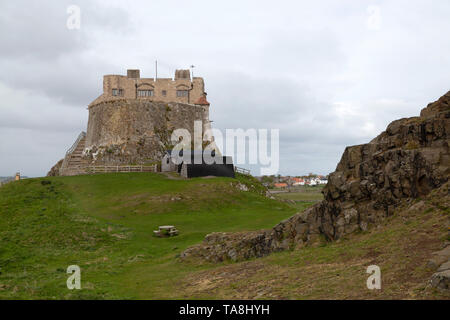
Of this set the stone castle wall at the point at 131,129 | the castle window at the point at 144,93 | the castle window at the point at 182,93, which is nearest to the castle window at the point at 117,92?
the stone castle wall at the point at 131,129

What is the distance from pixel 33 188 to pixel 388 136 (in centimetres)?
4390

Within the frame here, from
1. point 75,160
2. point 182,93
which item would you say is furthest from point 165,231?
point 182,93

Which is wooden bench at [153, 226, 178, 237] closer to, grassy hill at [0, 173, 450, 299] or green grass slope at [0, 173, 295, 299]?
green grass slope at [0, 173, 295, 299]

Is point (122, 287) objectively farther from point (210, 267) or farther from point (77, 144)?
point (77, 144)

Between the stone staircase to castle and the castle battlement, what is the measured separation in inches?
366

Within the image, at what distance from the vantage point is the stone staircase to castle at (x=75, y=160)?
67.2 meters

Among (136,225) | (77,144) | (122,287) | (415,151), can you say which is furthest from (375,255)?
(77,144)

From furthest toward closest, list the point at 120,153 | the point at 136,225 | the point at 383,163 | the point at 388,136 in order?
the point at 120,153 < the point at 136,225 < the point at 388,136 < the point at 383,163

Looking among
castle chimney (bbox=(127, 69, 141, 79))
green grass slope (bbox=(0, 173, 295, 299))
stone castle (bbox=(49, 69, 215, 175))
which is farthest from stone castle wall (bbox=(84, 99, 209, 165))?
green grass slope (bbox=(0, 173, 295, 299))

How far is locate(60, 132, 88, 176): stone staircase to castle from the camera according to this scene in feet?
220

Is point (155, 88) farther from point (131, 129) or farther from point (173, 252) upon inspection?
point (173, 252)

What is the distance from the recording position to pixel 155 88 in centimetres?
8450

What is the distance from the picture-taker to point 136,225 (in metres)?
34.5

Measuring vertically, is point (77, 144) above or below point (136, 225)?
above
